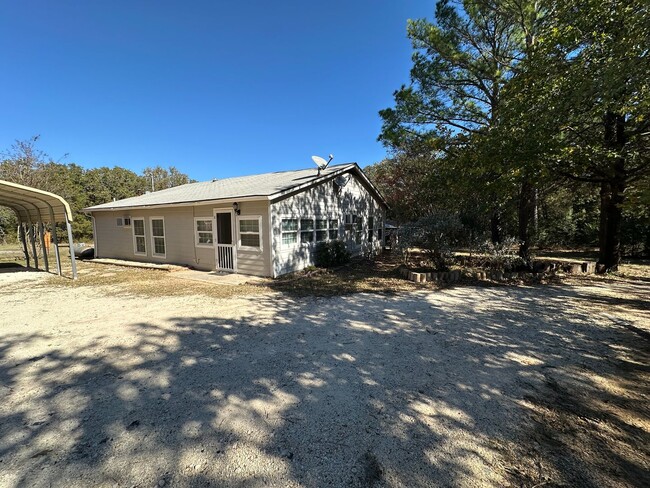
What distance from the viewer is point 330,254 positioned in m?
10.7

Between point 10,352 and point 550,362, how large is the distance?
701 centimetres

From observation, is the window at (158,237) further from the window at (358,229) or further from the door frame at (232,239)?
the window at (358,229)

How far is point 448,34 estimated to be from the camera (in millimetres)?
10875

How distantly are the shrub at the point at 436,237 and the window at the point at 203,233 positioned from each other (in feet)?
22.0

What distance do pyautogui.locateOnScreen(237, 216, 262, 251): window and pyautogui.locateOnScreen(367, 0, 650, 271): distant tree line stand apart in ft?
23.0

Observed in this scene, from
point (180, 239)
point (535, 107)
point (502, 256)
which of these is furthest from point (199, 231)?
point (535, 107)

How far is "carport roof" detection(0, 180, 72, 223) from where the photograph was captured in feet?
26.5

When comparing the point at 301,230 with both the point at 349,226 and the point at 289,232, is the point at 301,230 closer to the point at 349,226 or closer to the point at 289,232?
the point at 289,232

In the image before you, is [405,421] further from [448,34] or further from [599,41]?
[448,34]

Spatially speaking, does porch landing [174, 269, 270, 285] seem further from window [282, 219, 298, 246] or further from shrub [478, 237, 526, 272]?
shrub [478, 237, 526, 272]

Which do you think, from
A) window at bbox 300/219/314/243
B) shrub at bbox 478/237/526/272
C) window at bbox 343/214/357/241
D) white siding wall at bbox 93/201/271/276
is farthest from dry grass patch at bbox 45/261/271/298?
shrub at bbox 478/237/526/272

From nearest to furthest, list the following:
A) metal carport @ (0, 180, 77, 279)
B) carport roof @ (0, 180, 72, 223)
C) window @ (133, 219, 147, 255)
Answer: carport roof @ (0, 180, 72, 223)
metal carport @ (0, 180, 77, 279)
window @ (133, 219, 147, 255)

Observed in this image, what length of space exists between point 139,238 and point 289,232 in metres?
7.85

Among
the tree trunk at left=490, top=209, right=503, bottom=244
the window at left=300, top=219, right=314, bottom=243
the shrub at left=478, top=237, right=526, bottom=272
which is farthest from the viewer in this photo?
the tree trunk at left=490, top=209, right=503, bottom=244
